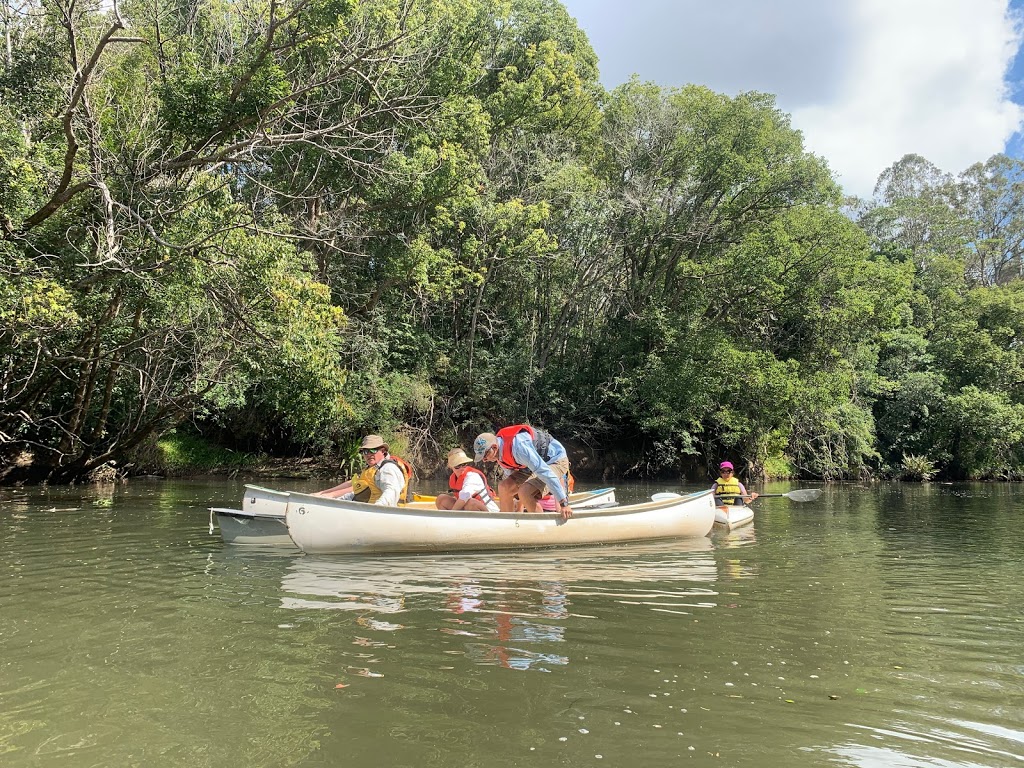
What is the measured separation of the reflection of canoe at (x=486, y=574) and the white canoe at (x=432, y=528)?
14 centimetres

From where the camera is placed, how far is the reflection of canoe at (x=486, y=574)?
5.75m

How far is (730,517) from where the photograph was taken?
432 inches

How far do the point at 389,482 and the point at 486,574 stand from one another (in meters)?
1.89

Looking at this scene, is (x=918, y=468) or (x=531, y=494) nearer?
(x=531, y=494)

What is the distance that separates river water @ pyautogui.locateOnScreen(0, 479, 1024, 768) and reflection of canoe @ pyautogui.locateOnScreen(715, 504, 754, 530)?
118 inches

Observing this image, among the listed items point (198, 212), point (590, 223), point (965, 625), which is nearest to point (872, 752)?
point (965, 625)

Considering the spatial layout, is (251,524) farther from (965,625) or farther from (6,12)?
(6,12)

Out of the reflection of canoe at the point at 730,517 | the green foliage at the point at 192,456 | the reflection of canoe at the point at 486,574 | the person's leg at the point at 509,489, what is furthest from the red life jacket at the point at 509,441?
the green foliage at the point at 192,456

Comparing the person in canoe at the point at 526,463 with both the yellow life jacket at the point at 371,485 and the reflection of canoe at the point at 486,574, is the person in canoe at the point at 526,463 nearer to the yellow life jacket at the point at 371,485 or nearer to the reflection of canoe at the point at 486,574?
the reflection of canoe at the point at 486,574

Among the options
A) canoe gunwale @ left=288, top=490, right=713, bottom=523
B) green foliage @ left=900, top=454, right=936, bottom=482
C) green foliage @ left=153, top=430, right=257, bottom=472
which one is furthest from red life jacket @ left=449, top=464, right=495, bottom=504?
green foliage @ left=900, top=454, right=936, bottom=482

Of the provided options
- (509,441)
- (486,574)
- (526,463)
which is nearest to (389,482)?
(509,441)

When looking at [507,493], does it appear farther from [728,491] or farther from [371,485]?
[728,491]

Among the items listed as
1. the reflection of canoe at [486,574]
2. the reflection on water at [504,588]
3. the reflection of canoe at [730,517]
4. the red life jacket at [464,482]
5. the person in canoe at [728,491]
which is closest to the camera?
the reflection on water at [504,588]

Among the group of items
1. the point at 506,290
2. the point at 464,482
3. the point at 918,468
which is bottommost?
the point at 918,468
